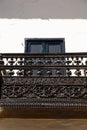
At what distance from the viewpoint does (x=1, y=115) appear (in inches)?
247

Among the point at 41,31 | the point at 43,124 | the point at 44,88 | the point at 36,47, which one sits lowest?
the point at 43,124

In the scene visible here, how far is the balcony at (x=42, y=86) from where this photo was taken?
6172mm

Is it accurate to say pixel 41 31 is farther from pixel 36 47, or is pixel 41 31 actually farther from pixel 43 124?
pixel 43 124

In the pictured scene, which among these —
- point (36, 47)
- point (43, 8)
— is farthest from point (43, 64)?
point (43, 8)

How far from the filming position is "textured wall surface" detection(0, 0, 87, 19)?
8.45m

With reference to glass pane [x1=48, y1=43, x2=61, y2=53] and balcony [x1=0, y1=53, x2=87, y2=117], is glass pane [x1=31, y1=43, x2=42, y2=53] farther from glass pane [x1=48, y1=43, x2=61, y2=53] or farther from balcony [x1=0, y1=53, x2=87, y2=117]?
balcony [x1=0, y1=53, x2=87, y2=117]

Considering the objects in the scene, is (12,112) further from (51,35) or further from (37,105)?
(51,35)

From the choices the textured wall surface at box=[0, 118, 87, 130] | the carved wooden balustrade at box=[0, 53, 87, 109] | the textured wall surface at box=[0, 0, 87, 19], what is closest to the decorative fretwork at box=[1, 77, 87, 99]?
the carved wooden balustrade at box=[0, 53, 87, 109]

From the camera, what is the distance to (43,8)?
855 centimetres

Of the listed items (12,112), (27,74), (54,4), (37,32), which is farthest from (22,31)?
(12,112)

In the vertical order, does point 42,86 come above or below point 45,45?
below

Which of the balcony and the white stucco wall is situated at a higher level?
the white stucco wall

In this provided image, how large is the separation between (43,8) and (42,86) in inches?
104

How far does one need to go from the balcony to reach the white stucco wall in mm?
1286
